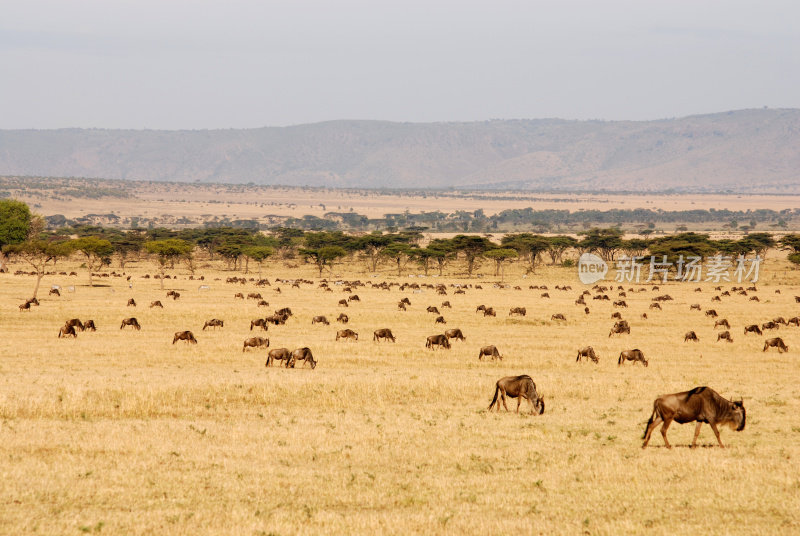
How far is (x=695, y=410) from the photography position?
670 inches

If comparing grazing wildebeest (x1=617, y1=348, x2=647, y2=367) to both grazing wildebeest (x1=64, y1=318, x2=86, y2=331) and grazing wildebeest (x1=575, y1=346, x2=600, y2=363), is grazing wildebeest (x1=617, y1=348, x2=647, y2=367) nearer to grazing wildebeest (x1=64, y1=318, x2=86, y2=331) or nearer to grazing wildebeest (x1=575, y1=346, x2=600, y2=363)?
grazing wildebeest (x1=575, y1=346, x2=600, y2=363)

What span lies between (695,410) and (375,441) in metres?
6.66

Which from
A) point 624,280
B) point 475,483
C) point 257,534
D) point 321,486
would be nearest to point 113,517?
point 257,534

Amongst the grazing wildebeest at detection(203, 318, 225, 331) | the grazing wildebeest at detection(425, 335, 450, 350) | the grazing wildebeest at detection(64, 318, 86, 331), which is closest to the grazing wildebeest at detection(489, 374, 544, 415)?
the grazing wildebeest at detection(425, 335, 450, 350)

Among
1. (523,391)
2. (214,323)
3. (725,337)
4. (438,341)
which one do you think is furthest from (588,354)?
(214,323)

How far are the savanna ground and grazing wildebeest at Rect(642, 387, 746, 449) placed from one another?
1.73 feet

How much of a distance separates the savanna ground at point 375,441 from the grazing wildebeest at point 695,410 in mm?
528

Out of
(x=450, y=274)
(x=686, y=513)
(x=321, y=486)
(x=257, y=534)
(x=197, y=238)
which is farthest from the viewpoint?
(x=197, y=238)

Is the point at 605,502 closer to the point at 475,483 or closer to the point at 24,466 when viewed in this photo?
the point at 475,483

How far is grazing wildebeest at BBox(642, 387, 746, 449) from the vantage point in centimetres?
1695

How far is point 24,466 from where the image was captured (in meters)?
15.1

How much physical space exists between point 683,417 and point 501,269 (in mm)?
89322

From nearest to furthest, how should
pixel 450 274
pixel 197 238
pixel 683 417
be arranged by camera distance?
1. pixel 683 417
2. pixel 450 274
3. pixel 197 238

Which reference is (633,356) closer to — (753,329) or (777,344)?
(777,344)
